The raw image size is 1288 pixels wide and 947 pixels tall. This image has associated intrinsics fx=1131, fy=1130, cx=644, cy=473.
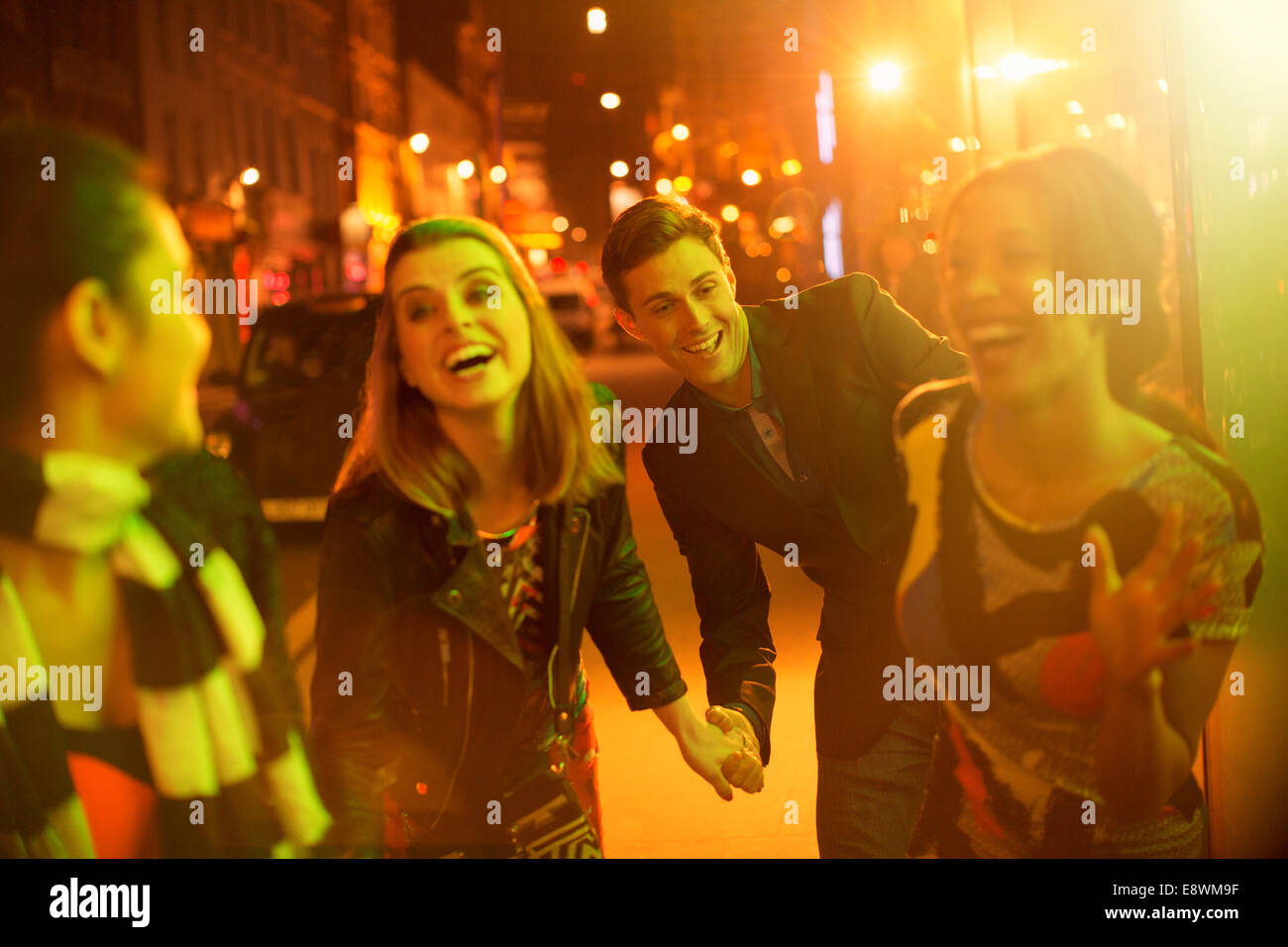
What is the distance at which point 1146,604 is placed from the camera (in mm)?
2930

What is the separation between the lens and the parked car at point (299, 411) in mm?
3102

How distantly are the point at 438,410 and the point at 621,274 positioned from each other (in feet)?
2.00

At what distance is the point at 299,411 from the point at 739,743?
1.57m

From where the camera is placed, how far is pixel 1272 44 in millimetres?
3098

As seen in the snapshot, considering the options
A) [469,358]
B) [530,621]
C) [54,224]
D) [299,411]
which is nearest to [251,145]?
[54,224]

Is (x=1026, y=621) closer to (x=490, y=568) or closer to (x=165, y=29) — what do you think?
(x=490, y=568)

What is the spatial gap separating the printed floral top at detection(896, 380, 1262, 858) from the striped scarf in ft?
5.91

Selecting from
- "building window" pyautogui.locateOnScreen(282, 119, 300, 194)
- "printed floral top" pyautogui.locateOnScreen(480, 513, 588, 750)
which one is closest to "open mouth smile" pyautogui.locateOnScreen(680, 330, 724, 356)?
"printed floral top" pyautogui.locateOnScreen(480, 513, 588, 750)

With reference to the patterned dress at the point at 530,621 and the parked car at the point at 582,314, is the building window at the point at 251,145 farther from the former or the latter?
the patterned dress at the point at 530,621

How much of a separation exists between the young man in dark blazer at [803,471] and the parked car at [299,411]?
0.76 meters

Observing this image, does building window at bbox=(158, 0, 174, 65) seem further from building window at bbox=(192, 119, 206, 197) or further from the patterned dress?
the patterned dress

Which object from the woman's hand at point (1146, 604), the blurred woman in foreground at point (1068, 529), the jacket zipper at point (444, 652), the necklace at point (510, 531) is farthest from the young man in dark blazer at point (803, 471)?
the jacket zipper at point (444, 652)

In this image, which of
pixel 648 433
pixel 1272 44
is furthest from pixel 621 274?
pixel 1272 44

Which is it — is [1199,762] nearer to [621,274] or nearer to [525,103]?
[621,274]
